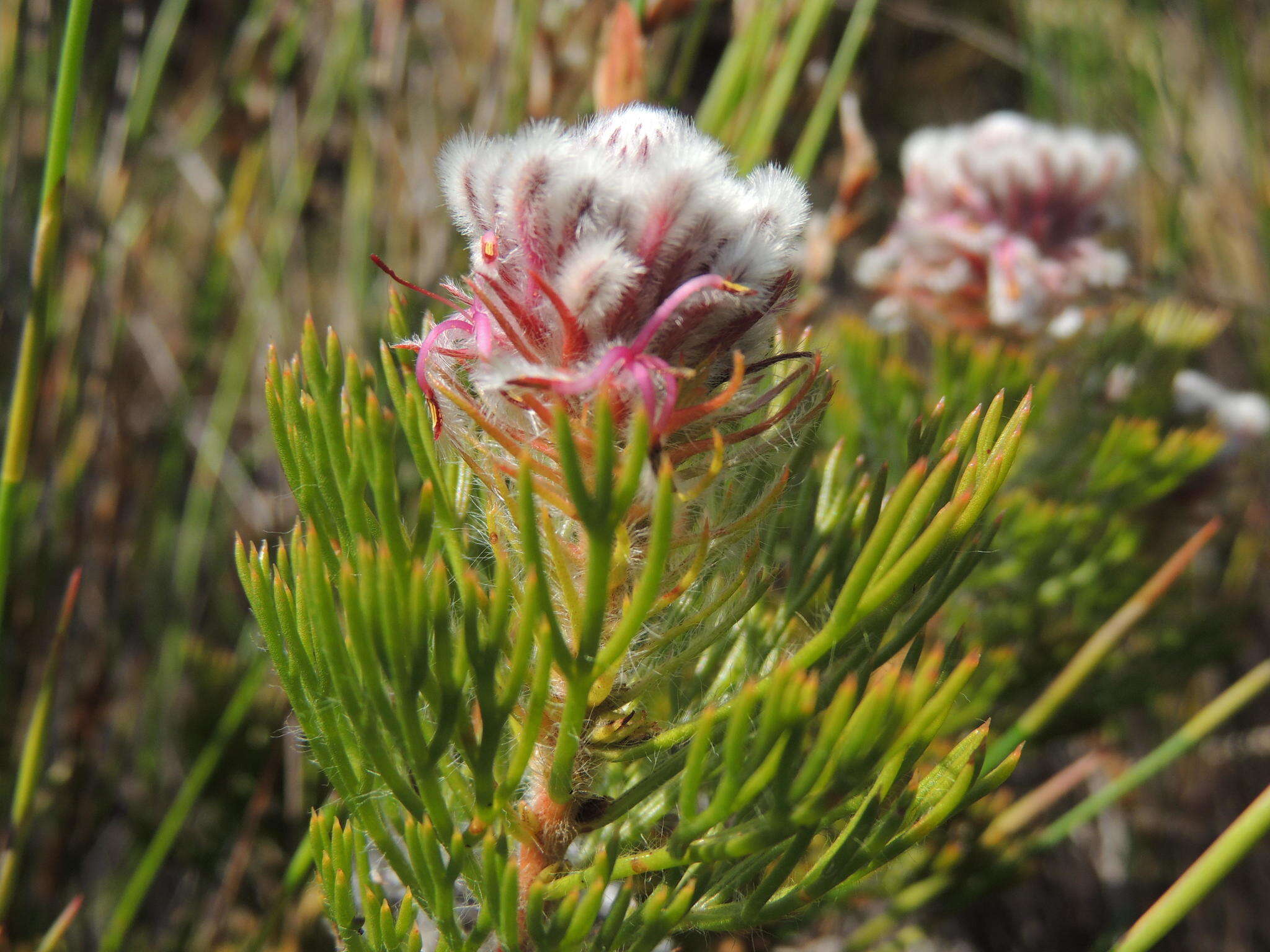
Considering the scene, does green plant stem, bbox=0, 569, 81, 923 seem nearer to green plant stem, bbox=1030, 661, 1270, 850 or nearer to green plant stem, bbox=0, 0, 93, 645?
green plant stem, bbox=0, 0, 93, 645

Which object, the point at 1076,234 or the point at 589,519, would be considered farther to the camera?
the point at 1076,234

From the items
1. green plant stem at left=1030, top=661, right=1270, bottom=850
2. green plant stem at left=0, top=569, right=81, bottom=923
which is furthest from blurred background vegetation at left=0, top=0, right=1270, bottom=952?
green plant stem at left=1030, top=661, right=1270, bottom=850

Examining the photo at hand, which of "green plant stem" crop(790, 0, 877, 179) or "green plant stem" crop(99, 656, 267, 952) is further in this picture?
"green plant stem" crop(790, 0, 877, 179)

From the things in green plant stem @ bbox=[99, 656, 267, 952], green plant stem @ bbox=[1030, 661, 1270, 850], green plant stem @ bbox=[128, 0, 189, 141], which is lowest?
green plant stem @ bbox=[99, 656, 267, 952]

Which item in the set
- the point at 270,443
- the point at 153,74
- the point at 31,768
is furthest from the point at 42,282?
the point at 270,443

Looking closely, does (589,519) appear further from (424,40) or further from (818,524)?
(424,40)

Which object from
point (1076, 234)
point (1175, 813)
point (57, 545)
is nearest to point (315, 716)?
point (57, 545)

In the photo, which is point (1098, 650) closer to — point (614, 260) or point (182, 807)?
point (614, 260)
